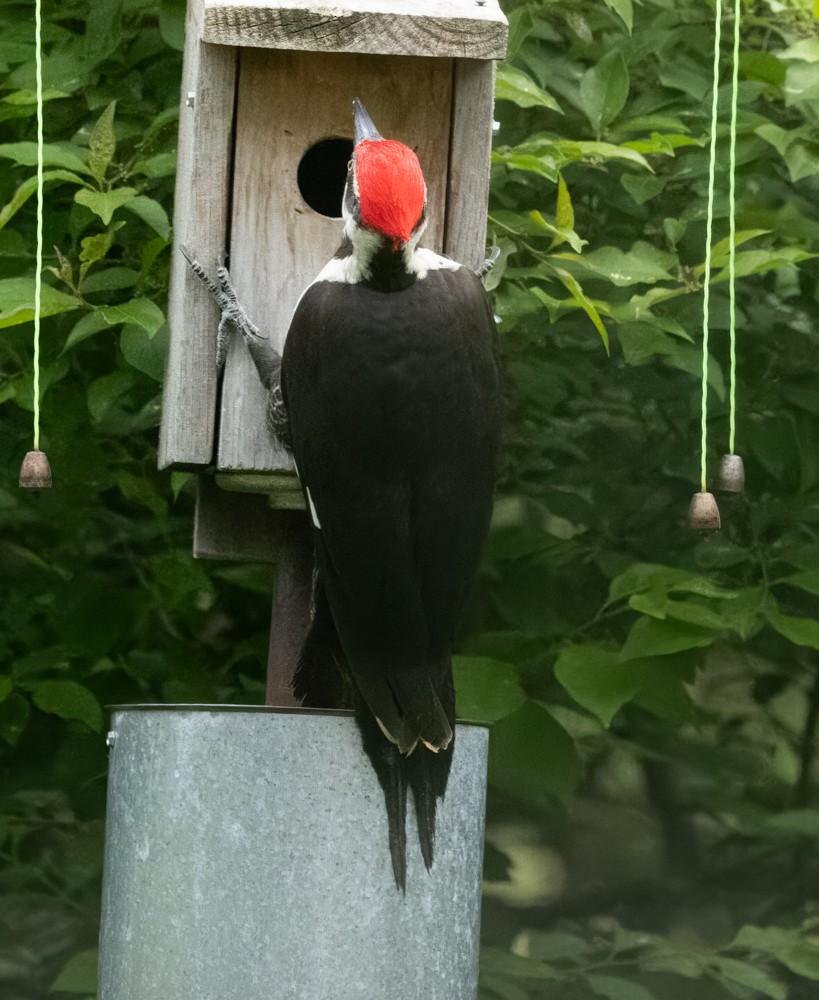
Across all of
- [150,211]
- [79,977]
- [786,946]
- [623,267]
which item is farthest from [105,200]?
[786,946]

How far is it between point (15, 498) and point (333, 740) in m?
1.11

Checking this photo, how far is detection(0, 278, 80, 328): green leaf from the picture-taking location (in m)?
1.96

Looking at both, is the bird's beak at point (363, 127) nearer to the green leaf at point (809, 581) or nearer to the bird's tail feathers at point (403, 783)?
the bird's tail feathers at point (403, 783)

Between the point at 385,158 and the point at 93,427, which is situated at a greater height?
the point at 385,158

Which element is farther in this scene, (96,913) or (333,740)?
(96,913)

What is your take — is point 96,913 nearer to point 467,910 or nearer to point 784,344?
point 467,910

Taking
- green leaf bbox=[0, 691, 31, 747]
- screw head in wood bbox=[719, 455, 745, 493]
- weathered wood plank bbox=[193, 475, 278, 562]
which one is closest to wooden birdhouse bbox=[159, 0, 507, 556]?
weathered wood plank bbox=[193, 475, 278, 562]

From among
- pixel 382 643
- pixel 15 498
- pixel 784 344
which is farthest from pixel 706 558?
pixel 15 498

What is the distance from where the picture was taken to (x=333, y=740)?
162 centimetres

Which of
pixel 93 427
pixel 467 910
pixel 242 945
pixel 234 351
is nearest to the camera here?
pixel 242 945

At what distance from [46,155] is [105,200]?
15cm

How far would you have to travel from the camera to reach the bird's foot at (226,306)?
187 cm

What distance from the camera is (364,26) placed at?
5.86 ft

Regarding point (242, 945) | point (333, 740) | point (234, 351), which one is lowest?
point (242, 945)
